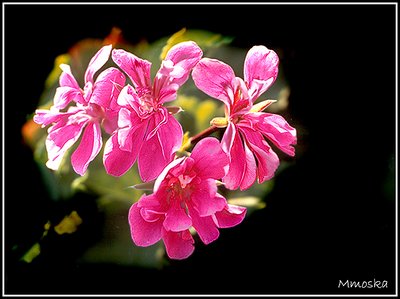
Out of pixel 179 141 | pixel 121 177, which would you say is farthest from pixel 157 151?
pixel 121 177

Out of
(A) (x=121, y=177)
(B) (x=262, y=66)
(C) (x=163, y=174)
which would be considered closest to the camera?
(C) (x=163, y=174)

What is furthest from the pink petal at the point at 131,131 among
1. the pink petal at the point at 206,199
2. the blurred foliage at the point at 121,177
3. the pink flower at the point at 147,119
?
the blurred foliage at the point at 121,177

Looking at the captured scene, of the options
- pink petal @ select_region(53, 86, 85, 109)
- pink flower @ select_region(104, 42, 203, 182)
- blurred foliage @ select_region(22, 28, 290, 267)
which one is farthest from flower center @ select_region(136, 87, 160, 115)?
blurred foliage @ select_region(22, 28, 290, 267)

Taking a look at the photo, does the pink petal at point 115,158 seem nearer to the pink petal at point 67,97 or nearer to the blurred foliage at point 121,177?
the pink petal at point 67,97

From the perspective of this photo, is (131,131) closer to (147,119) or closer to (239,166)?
(147,119)

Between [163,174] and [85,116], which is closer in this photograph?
[163,174]

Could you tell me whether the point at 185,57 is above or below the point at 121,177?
above

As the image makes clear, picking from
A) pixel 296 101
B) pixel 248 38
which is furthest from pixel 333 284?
Answer: pixel 248 38

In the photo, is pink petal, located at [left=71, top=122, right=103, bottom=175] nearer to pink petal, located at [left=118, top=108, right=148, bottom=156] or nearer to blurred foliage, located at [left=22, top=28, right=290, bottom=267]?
pink petal, located at [left=118, top=108, right=148, bottom=156]
